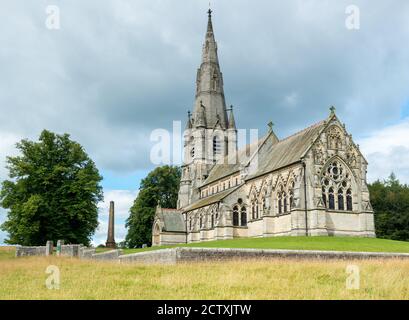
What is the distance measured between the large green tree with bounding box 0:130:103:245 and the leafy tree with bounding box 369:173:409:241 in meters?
36.1

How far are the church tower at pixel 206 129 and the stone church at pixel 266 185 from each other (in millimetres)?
154

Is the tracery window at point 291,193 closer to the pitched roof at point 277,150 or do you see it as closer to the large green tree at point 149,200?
the pitched roof at point 277,150

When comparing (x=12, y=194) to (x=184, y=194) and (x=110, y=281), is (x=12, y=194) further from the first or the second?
(x=110, y=281)

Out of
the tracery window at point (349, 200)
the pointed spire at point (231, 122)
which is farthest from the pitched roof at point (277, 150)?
the pointed spire at point (231, 122)

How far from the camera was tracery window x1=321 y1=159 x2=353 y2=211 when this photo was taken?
4569 cm

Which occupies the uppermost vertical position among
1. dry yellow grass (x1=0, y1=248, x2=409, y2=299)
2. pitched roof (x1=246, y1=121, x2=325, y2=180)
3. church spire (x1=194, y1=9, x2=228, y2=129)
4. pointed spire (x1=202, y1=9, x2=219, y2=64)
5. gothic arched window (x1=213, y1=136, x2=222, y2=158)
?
pointed spire (x1=202, y1=9, x2=219, y2=64)

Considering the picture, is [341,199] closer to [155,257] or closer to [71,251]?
[155,257]

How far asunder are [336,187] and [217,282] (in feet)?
102

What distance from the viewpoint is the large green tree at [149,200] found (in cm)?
7262

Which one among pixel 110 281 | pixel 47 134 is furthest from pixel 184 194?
pixel 110 281

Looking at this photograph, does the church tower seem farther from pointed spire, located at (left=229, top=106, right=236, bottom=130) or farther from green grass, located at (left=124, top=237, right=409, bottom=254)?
green grass, located at (left=124, top=237, right=409, bottom=254)

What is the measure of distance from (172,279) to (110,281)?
2450 millimetres

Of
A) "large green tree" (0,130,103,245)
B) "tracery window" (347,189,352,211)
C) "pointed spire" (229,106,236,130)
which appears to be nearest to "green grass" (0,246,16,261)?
"large green tree" (0,130,103,245)

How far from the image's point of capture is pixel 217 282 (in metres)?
17.5
